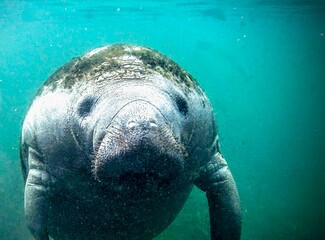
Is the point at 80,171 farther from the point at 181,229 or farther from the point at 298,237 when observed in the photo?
the point at 298,237

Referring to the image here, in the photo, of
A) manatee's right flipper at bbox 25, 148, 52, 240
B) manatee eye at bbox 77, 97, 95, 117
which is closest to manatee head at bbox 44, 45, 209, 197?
manatee eye at bbox 77, 97, 95, 117

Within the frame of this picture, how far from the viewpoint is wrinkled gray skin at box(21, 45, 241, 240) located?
8.73 ft

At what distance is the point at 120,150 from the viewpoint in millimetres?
2535

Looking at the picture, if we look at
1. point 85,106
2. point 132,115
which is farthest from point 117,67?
point 132,115

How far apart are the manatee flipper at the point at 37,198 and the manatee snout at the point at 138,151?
1.31m

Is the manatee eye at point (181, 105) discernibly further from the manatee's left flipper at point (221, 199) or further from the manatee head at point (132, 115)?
the manatee's left flipper at point (221, 199)

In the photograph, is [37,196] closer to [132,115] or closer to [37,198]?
[37,198]

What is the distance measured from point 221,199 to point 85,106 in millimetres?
2213

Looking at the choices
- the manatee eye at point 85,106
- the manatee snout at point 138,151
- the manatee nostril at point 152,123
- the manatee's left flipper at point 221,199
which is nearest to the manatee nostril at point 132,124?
the manatee snout at point 138,151

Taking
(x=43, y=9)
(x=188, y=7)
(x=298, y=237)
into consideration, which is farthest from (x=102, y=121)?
(x=43, y=9)

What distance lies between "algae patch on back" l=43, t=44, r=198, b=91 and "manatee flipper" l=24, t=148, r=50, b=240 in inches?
39.0

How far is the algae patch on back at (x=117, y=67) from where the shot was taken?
3.70m

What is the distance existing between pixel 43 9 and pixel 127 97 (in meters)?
29.7

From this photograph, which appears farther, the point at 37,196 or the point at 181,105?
the point at 37,196
